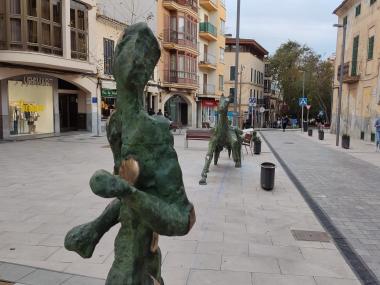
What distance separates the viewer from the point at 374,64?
2389cm

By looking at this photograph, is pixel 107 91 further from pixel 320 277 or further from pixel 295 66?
pixel 295 66

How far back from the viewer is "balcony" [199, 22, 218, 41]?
38.8 meters

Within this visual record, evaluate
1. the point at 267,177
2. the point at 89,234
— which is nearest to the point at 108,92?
the point at 267,177

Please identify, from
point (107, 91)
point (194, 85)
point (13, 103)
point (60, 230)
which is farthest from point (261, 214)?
point (194, 85)

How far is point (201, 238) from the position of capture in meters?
5.61

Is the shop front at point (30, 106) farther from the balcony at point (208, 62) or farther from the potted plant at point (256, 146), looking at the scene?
the balcony at point (208, 62)

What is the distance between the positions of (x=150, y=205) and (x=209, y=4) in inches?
1603

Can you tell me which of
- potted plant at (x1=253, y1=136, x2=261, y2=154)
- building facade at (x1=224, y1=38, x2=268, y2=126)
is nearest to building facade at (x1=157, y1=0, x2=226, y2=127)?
building facade at (x1=224, y1=38, x2=268, y2=126)

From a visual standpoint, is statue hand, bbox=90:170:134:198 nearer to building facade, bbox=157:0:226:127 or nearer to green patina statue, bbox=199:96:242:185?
green patina statue, bbox=199:96:242:185

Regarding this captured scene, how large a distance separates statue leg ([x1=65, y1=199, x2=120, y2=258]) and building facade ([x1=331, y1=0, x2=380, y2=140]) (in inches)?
934

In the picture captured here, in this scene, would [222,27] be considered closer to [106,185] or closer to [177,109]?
[177,109]

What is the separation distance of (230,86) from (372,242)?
45867 mm

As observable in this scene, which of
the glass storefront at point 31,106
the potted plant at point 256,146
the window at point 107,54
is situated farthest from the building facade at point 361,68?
the glass storefront at point 31,106

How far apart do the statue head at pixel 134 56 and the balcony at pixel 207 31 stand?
1512 inches
